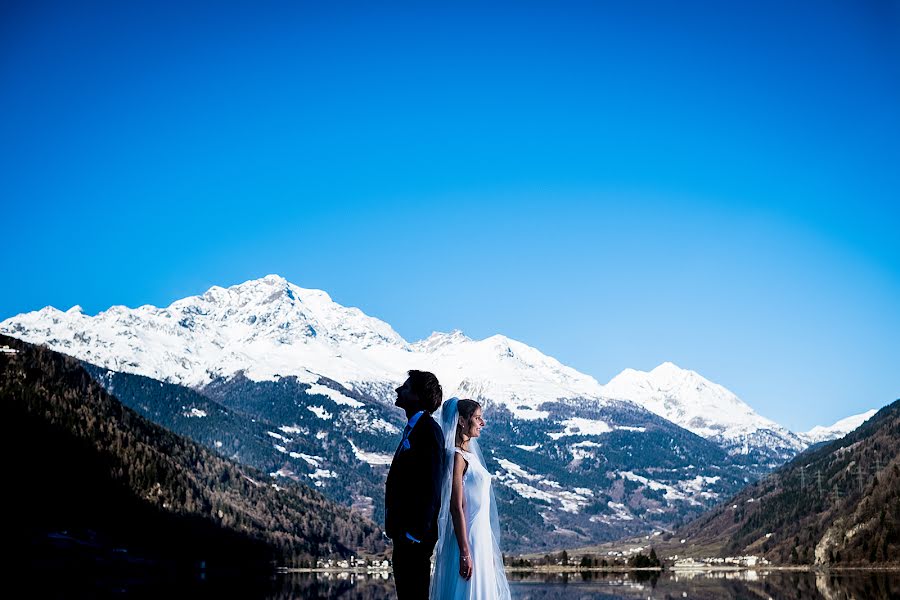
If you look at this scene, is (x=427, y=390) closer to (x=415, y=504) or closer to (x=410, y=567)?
(x=415, y=504)

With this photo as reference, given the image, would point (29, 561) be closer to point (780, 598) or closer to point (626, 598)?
point (626, 598)

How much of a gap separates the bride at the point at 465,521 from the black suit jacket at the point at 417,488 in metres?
1.35

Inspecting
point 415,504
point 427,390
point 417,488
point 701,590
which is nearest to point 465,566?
point 415,504

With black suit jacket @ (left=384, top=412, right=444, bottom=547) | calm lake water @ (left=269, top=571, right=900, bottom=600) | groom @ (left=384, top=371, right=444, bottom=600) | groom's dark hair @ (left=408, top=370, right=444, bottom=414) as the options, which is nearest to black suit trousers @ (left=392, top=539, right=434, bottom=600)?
groom @ (left=384, top=371, right=444, bottom=600)

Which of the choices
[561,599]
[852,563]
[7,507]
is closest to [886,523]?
[852,563]

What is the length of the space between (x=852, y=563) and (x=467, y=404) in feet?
573

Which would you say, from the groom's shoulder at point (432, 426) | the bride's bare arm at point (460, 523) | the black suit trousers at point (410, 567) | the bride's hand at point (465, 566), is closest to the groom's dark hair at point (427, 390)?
the groom's shoulder at point (432, 426)

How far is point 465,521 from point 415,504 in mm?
2133

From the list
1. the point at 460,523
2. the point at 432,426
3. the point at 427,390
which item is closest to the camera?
the point at 432,426

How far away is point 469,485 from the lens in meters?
20.1

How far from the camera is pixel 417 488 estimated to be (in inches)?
687

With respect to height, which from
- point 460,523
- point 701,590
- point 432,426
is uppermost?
point 432,426

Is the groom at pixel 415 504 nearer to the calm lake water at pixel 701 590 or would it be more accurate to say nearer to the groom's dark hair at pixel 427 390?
the groom's dark hair at pixel 427 390

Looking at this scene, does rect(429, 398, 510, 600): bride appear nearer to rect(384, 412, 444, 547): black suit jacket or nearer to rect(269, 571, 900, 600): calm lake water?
rect(384, 412, 444, 547): black suit jacket
